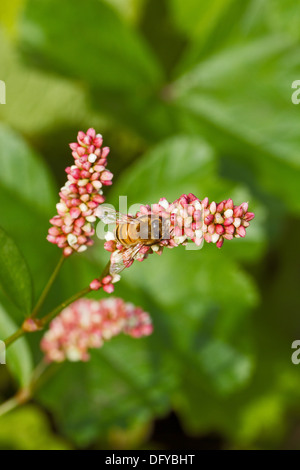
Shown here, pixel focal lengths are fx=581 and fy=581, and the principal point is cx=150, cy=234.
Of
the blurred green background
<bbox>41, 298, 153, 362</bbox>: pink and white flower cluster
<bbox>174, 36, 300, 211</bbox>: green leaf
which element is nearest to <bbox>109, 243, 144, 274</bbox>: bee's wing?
<bbox>41, 298, 153, 362</bbox>: pink and white flower cluster

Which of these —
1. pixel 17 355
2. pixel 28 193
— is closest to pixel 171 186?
pixel 28 193

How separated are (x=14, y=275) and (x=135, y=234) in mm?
157

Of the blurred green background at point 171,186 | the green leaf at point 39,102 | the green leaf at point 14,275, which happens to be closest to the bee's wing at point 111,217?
the green leaf at point 14,275

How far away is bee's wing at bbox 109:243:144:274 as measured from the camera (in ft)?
2.17

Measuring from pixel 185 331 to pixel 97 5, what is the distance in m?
0.86

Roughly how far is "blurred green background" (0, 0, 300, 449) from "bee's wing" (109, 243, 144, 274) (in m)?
0.47

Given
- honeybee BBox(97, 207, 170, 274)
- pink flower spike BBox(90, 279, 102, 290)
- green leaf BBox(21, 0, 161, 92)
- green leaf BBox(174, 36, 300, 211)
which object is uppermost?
green leaf BBox(21, 0, 161, 92)

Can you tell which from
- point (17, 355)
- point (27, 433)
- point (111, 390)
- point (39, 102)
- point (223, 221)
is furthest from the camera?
point (39, 102)

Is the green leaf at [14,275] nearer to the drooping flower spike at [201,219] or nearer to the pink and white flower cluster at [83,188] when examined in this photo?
the pink and white flower cluster at [83,188]

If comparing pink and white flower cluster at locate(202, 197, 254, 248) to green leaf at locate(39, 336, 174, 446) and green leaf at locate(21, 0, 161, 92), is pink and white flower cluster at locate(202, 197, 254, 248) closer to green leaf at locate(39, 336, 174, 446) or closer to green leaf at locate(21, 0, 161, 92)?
green leaf at locate(39, 336, 174, 446)

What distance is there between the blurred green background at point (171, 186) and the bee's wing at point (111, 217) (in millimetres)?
451

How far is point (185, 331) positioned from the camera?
1378 millimetres

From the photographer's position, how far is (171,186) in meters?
1.39

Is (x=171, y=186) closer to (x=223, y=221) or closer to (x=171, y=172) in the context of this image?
(x=171, y=172)
